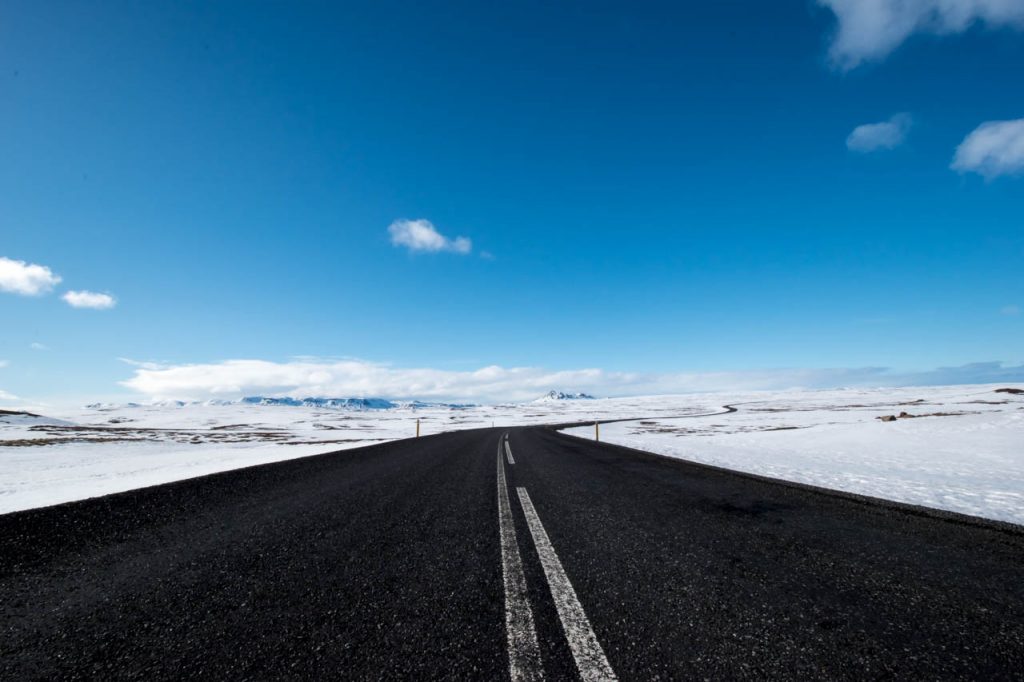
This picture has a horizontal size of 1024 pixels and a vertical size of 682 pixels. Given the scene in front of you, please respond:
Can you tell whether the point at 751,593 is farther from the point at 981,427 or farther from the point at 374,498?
the point at 981,427

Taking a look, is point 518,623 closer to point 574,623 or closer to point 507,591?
point 574,623

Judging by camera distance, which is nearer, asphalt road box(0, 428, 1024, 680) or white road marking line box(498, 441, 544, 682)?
white road marking line box(498, 441, 544, 682)

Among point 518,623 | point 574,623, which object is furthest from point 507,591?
point 574,623

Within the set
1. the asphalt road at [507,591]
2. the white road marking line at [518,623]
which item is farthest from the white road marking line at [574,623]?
the white road marking line at [518,623]

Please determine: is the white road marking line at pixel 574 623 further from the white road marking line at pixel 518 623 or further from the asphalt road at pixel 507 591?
the white road marking line at pixel 518 623

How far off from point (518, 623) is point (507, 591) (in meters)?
0.60

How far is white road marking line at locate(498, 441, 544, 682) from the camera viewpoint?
2.14m

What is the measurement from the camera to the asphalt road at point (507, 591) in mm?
2266

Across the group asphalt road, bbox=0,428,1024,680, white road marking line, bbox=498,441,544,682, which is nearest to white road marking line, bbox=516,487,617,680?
asphalt road, bbox=0,428,1024,680

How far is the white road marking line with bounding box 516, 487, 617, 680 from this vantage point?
214 centimetres

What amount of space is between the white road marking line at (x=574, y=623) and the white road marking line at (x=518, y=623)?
0.21m

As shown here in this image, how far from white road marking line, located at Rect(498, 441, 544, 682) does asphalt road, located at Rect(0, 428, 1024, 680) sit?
1 centimetres

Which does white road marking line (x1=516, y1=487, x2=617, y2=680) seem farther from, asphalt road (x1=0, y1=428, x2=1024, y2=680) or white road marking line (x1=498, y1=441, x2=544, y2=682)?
white road marking line (x1=498, y1=441, x2=544, y2=682)

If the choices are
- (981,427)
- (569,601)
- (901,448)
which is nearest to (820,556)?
(569,601)
